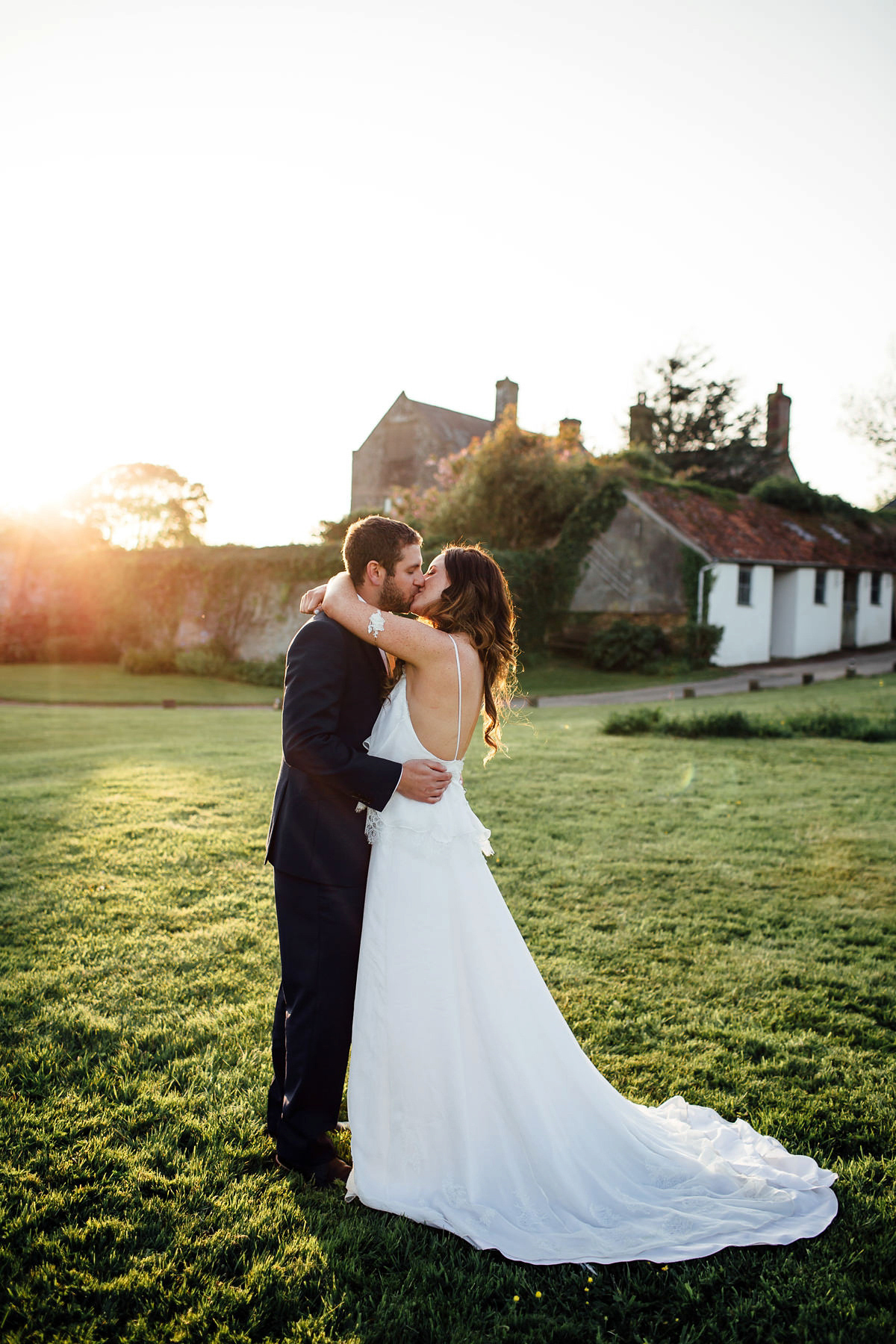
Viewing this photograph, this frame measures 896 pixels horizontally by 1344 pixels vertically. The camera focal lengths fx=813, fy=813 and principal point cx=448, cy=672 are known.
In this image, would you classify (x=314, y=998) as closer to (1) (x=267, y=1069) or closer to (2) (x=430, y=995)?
(2) (x=430, y=995)

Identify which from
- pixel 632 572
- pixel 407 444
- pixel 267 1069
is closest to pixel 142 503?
pixel 407 444

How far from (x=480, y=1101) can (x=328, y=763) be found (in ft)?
4.09

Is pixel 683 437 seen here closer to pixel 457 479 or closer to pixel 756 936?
pixel 457 479

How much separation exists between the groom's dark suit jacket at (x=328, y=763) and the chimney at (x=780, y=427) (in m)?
46.4

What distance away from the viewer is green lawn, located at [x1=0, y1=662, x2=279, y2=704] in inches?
785

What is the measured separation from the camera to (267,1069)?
3.52 m

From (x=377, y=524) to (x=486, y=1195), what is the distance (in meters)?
2.25

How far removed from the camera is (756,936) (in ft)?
16.8

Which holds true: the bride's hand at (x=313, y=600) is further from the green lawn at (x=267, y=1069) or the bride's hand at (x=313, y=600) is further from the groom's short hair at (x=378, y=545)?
the green lawn at (x=267, y=1069)

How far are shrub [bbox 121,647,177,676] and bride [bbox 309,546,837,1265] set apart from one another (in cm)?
2388

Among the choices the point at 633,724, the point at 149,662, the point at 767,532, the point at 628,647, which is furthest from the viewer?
the point at 767,532

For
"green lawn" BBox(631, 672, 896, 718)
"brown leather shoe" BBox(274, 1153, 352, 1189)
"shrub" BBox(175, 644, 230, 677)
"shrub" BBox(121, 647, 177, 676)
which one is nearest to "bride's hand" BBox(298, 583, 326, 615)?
"brown leather shoe" BBox(274, 1153, 352, 1189)

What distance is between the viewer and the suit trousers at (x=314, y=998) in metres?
2.83

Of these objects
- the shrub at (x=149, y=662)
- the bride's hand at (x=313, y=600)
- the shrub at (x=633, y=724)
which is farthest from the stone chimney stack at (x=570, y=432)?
the bride's hand at (x=313, y=600)
